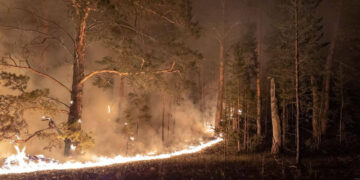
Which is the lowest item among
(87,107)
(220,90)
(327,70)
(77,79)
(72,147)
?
(72,147)

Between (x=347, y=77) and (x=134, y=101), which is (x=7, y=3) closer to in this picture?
(x=134, y=101)

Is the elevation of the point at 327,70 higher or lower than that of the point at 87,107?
higher

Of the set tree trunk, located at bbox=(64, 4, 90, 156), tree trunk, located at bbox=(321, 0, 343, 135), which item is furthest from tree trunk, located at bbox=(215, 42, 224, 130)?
tree trunk, located at bbox=(64, 4, 90, 156)

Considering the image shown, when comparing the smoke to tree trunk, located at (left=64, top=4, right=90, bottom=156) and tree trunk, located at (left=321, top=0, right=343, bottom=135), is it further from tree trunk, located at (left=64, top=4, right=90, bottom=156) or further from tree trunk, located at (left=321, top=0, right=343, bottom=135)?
tree trunk, located at (left=321, top=0, right=343, bottom=135)

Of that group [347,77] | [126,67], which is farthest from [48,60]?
[347,77]

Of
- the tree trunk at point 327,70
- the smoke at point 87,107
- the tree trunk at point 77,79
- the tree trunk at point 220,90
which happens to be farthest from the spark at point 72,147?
the tree trunk at point 327,70

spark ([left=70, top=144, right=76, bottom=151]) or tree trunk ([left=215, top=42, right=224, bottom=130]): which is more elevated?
tree trunk ([left=215, top=42, right=224, bottom=130])

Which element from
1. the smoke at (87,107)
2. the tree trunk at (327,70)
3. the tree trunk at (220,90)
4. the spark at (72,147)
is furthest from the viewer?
the tree trunk at (220,90)

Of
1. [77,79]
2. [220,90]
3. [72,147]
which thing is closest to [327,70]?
[220,90]

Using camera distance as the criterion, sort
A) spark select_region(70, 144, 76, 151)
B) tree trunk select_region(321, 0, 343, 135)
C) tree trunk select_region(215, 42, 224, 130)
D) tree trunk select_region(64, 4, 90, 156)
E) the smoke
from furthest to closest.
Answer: tree trunk select_region(215, 42, 224, 130) → tree trunk select_region(321, 0, 343, 135) → the smoke → tree trunk select_region(64, 4, 90, 156) → spark select_region(70, 144, 76, 151)

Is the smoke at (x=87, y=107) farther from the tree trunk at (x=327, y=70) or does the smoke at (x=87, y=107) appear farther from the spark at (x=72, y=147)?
the tree trunk at (x=327, y=70)

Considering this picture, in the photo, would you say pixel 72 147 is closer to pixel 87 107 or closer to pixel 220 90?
pixel 87 107

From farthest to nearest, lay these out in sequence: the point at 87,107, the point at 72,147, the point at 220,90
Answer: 1. the point at 220,90
2. the point at 87,107
3. the point at 72,147

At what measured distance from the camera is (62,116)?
18.5 m
